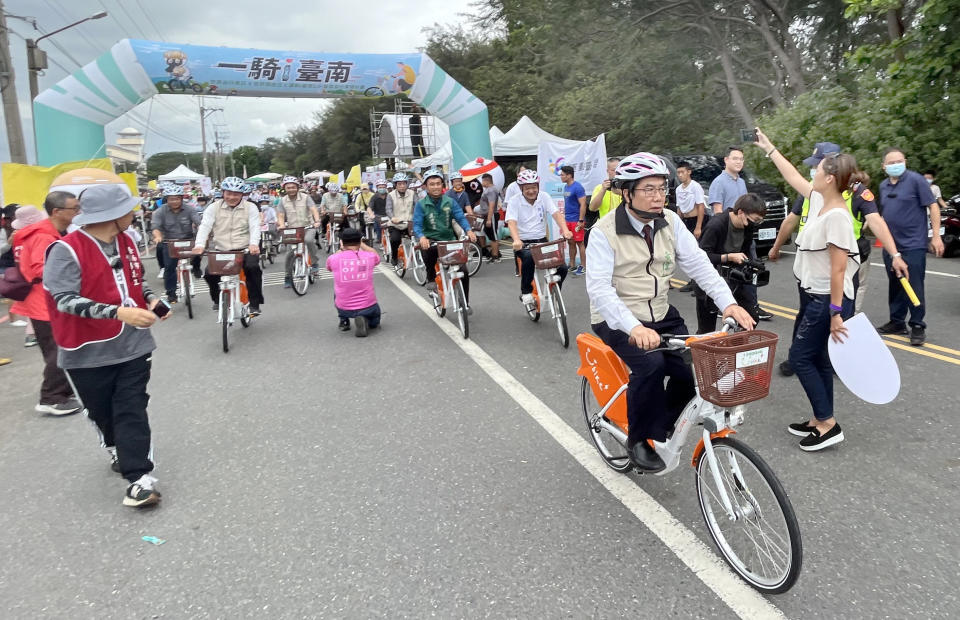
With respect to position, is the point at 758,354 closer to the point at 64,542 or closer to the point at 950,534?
the point at 950,534

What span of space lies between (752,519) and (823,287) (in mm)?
2057

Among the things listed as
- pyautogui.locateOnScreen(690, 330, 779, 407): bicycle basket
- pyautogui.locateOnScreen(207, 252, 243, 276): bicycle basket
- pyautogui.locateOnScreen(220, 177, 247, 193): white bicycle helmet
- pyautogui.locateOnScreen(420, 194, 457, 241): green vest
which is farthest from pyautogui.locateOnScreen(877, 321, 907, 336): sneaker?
pyautogui.locateOnScreen(220, 177, 247, 193): white bicycle helmet

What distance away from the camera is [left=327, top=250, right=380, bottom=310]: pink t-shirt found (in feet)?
26.6

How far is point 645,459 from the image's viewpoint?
11.3ft

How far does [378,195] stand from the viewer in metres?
15.9

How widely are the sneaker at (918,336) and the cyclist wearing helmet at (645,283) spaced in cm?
414

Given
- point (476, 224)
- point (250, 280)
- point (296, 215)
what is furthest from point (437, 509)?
point (476, 224)

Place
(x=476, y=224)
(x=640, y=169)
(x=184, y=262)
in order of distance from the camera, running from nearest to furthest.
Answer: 1. (x=640, y=169)
2. (x=184, y=262)
3. (x=476, y=224)

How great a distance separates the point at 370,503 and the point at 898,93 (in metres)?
13.5

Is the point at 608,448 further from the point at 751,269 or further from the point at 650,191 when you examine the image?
the point at 751,269

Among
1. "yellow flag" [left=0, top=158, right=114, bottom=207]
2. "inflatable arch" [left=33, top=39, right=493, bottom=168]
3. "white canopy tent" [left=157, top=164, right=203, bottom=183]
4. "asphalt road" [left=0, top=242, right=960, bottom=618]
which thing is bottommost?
"asphalt road" [left=0, top=242, right=960, bottom=618]

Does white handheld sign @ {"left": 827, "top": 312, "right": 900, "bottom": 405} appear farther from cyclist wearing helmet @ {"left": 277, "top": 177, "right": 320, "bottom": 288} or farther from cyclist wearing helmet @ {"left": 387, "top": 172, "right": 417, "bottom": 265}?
cyclist wearing helmet @ {"left": 277, "top": 177, "right": 320, "bottom": 288}

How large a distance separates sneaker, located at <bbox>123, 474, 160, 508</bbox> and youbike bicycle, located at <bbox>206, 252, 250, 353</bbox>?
383 cm

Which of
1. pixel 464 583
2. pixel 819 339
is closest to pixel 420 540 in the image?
pixel 464 583
